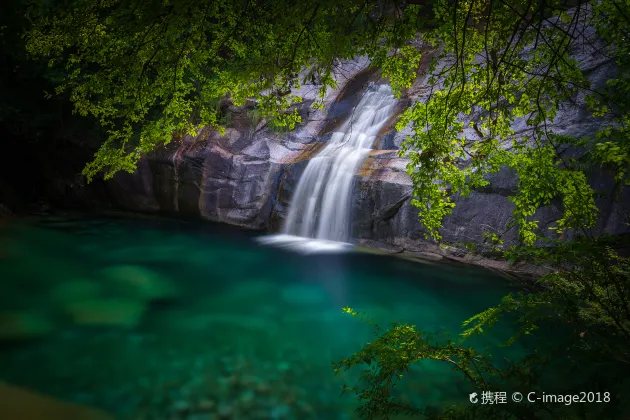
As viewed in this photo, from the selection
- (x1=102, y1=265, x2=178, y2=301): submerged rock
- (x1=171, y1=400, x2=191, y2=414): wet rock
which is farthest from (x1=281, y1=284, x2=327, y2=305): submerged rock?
(x1=171, y1=400, x2=191, y2=414): wet rock

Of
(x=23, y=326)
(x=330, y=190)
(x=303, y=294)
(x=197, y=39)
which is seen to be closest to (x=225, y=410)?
(x=197, y=39)

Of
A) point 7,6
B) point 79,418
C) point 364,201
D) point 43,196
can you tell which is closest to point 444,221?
point 364,201

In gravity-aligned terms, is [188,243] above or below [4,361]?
above

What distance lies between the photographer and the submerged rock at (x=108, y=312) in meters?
6.11

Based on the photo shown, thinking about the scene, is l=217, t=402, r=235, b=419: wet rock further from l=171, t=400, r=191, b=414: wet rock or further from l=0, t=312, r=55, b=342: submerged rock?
l=0, t=312, r=55, b=342: submerged rock

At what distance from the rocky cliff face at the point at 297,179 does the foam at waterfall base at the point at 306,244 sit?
1.75 ft

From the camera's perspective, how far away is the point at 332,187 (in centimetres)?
1153

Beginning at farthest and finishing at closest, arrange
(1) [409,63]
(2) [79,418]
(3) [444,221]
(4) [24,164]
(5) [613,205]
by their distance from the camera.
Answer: (4) [24,164] → (3) [444,221] → (5) [613,205] → (2) [79,418] → (1) [409,63]

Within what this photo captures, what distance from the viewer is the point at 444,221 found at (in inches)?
377

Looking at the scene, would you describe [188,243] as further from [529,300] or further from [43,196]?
[529,300]

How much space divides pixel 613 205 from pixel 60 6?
Answer: 9.07m

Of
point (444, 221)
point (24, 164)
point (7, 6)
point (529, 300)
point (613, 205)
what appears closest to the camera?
point (7, 6)

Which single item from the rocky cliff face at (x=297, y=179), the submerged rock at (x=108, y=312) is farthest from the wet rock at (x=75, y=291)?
the rocky cliff face at (x=297, y=179)

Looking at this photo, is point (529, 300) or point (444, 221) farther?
point (444, 221)
